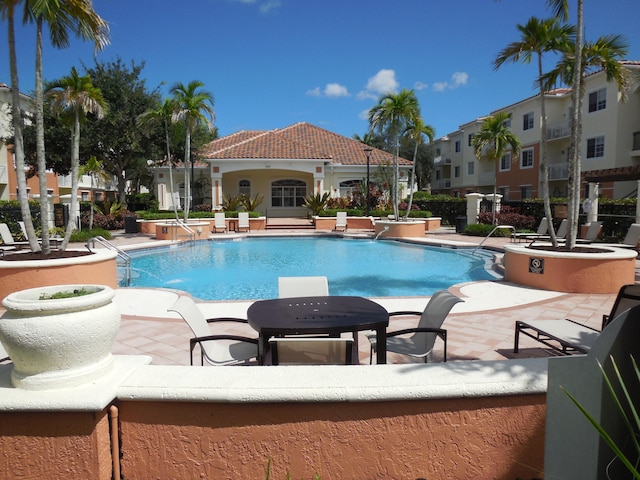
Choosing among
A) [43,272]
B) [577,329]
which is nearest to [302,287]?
[577,329]

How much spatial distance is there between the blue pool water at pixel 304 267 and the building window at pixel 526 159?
20.7 m

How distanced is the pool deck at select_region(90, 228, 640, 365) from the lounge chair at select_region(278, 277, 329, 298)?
886mm

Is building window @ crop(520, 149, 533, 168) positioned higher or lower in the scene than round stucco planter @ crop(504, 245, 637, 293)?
higher

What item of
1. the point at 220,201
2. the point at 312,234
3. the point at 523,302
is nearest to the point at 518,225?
the point at 312,234

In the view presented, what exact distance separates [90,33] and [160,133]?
2018 cm

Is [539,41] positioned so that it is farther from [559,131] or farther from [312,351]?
[559,131]

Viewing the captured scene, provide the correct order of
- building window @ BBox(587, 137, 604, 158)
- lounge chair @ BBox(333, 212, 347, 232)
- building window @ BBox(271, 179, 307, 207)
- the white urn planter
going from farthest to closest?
building window @ BBox(271, 179, 307, 207) < building window @ BBox(587, 137, 604, 158) < lounge chair @ BBox(333, 212, 347, 232) < the white urn planter

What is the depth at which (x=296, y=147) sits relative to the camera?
95.1 feet

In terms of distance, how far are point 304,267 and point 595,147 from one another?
2486cm

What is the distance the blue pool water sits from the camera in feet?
33.8

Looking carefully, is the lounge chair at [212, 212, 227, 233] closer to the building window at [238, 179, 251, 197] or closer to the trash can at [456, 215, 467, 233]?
the building window at [238, 179, 251, 197]

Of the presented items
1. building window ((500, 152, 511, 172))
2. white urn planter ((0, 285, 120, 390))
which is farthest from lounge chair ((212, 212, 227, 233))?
building window ((500, 152, 511, 172))

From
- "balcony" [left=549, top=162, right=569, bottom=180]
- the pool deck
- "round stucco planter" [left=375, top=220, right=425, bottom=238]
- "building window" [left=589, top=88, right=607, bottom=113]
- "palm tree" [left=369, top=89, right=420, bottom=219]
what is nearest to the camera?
the pool deck

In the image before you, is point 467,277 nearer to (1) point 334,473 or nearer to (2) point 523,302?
(2) point 523,302
